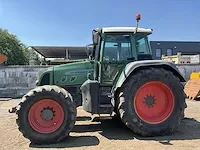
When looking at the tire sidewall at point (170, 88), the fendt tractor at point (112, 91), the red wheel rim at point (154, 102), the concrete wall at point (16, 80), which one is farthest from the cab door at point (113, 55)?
the concrete wall at point (16, 80)

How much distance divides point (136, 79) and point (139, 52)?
922 mm

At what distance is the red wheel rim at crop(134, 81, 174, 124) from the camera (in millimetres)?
6094

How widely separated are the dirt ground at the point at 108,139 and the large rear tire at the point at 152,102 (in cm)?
26

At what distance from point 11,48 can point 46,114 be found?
90.7 ft

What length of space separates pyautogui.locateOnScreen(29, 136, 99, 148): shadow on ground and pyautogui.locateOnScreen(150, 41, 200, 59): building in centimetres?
4118

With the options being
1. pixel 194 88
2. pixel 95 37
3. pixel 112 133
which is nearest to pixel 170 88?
pixel 112 133

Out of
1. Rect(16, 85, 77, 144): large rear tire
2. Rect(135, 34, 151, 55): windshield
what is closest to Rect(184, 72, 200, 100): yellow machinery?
Rect(135, 34, 151, 55): windshield

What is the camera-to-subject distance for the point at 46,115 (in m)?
5.74

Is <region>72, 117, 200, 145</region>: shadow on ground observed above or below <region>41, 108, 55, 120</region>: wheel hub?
below

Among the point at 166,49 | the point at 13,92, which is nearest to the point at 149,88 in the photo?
the point at 13,92

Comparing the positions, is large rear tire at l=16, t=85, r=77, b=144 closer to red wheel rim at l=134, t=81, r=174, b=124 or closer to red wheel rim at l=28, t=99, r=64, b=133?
red wheel rim at l=28, t=99, r=64, b=133

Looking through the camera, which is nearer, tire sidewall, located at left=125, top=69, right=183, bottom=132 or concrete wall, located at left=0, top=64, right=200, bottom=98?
A: tire sidewall, located at left=125, top=69, right=183, bottom=132

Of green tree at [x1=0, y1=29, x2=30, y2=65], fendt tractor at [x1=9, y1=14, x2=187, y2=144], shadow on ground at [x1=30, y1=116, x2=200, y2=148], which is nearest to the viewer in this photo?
shadow on ground at [x1=30, y1=116, x2=200, y2=148]

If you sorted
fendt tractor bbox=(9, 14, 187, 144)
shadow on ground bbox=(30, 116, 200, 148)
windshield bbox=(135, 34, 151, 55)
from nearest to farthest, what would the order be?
1. shadow on ground bbox=(30, 116, 200, 148)
2. fendt tractor bbox=(9, 14, 187, 144)
3. windshield bbox=(135, 34, 151, 55)
